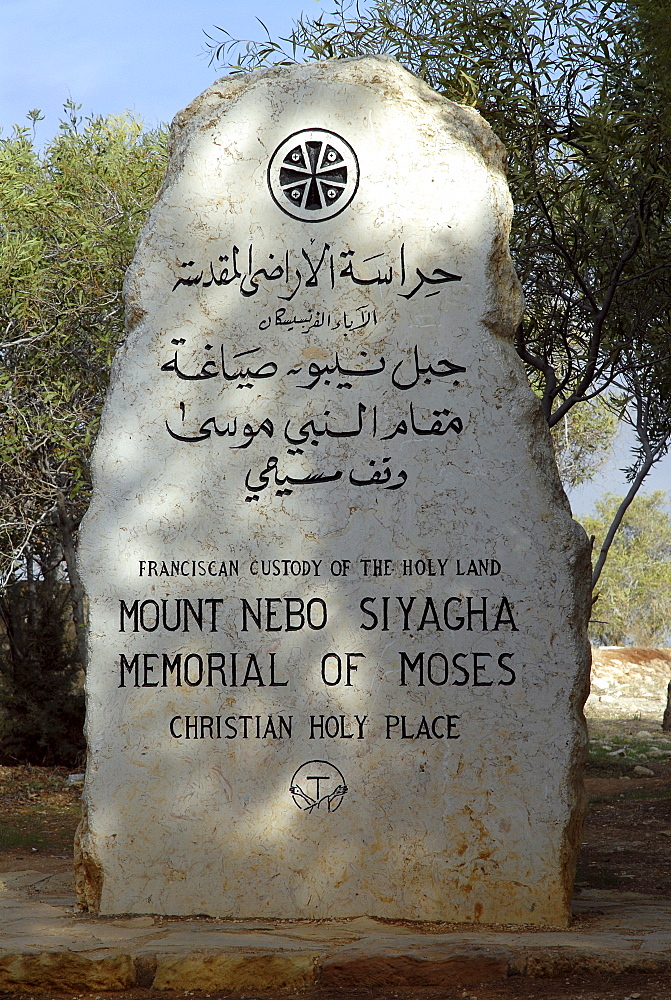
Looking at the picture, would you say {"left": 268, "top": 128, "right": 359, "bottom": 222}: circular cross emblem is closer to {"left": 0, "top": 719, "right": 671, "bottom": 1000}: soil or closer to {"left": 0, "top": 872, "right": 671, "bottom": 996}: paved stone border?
{"left": 0, "top": 872, "right": 671, "bottom": 996}: paved stone border

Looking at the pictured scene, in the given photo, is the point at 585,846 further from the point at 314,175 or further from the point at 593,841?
the point at 314,175

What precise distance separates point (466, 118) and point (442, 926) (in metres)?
4.61

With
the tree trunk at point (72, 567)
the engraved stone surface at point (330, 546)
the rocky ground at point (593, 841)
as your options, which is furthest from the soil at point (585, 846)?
the tree trunk at point (72, 567)

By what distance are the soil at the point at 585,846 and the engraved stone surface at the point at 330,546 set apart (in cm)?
83

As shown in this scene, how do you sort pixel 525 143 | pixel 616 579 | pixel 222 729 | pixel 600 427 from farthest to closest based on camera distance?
pixel 616 579 → pixel 600 427 → pixel 525 143 → pixel 222 729

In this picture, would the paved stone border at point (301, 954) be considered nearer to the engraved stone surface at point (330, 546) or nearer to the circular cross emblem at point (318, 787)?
the engraved stone surface at point (330, 546)

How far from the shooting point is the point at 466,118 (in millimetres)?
6152

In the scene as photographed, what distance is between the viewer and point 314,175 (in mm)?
6062

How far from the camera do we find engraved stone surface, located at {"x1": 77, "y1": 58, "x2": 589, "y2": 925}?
5.51m

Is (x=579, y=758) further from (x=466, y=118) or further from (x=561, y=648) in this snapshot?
(x=466, y=118)

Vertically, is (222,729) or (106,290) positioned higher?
(106,290)

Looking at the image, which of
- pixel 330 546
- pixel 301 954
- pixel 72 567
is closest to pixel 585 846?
pixel 330 546

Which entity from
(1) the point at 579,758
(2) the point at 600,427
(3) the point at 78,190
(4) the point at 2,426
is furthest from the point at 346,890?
(2) the point at 600,427

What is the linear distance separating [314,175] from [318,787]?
11.6 ft
